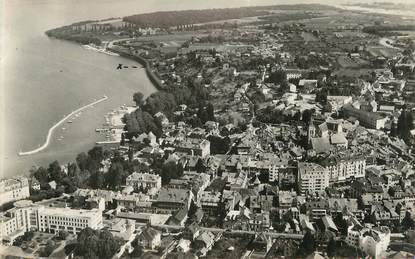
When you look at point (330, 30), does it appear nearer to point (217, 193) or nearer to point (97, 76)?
point (97, 76)

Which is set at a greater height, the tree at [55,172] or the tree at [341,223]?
the tree at [55,172]

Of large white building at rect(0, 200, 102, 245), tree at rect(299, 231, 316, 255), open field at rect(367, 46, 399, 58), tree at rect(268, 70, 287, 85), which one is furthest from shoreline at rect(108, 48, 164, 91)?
tree at rect(299, 231, 316, 255)

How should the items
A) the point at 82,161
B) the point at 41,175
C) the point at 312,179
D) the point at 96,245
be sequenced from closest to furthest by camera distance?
the point at 96,245 < the point at 312,179 < the point at 41,175 < the point at 82,161

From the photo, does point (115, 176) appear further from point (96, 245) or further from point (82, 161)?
point (96, 245)

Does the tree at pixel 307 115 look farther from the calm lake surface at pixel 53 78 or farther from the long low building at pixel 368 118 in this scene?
the calm lake surface at pixel 53 78

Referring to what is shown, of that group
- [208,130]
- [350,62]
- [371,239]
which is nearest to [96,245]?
[371,239]

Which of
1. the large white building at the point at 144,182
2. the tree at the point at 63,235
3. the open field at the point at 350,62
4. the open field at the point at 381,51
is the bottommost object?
the tree at the point at 63,235

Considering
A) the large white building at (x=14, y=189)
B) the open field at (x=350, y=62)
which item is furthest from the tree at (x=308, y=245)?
the open field at (x=350, y=62)
